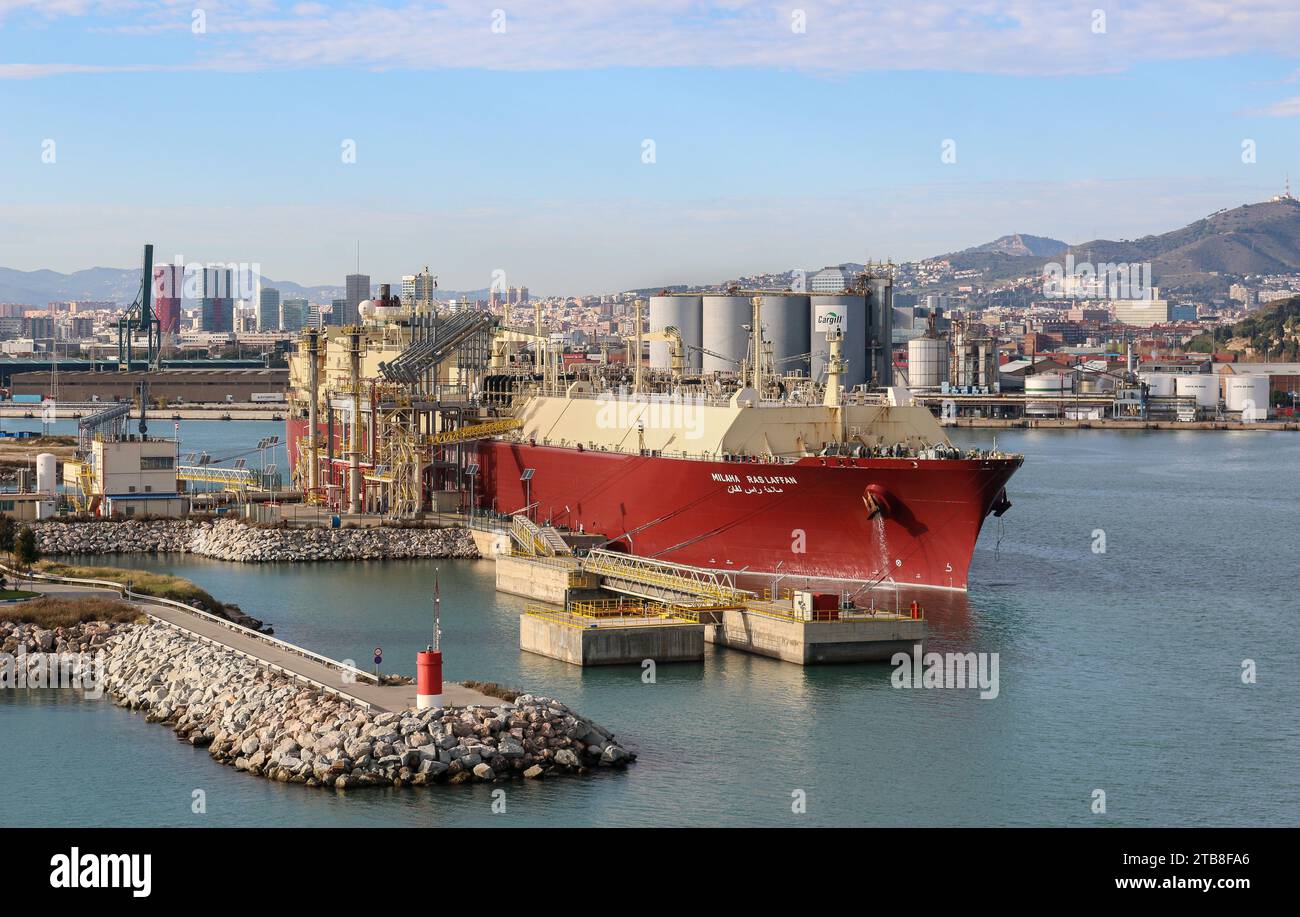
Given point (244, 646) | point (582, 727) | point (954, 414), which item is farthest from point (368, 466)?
point (954, 414)

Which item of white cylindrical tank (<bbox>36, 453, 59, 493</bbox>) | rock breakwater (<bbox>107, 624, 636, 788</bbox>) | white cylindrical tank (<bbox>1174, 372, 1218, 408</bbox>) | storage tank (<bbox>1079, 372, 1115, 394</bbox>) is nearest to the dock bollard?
rock breakwater (<bbox>107, 624, 636, 788</bbox>)

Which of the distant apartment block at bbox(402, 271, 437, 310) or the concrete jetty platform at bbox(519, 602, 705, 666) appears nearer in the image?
the concrete jetty platform at bbox(519, 602, 705, 666)

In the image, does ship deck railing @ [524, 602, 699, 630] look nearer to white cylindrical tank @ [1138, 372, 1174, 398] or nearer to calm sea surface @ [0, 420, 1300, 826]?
calm sea surface @ [0, 420, 1300, 826]

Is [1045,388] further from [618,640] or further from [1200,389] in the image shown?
[618,640]

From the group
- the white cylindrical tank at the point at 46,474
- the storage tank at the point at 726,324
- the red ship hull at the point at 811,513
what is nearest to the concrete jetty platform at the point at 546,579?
the red ship hull at the point at 811,513

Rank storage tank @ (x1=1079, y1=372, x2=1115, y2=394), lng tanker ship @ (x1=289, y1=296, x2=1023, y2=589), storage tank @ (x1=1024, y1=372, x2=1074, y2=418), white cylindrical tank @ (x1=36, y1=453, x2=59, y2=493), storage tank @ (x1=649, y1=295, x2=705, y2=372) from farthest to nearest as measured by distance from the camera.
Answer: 1. storage tank @ (x1=1079, y1=372, x2=1115, y2=394)
2. storage tank @ (x1=1024, y1=372, x2=1074, y2=418)
3. storage tank @ (x1=649, y1=295, x2=705, y2=372)
4. white cylindrical tank @ (x1=36, y1=453, x2=59, y2=493)
5. lng tanker ship @ (x1=289, y1=296, x2=1023, y2=589)

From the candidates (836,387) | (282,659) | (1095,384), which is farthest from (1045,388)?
(282,659)

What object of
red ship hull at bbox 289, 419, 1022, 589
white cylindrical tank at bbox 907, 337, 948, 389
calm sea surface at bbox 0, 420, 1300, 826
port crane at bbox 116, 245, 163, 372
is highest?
port crane at bbox 116, 245, 163, 372

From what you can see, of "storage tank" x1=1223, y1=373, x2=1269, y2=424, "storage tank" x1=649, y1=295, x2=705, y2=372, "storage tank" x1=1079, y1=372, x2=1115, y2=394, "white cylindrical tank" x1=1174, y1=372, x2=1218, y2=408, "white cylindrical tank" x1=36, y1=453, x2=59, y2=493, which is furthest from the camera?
"storage tank" x1=1079, y1=372, x2=1115, y2=394
